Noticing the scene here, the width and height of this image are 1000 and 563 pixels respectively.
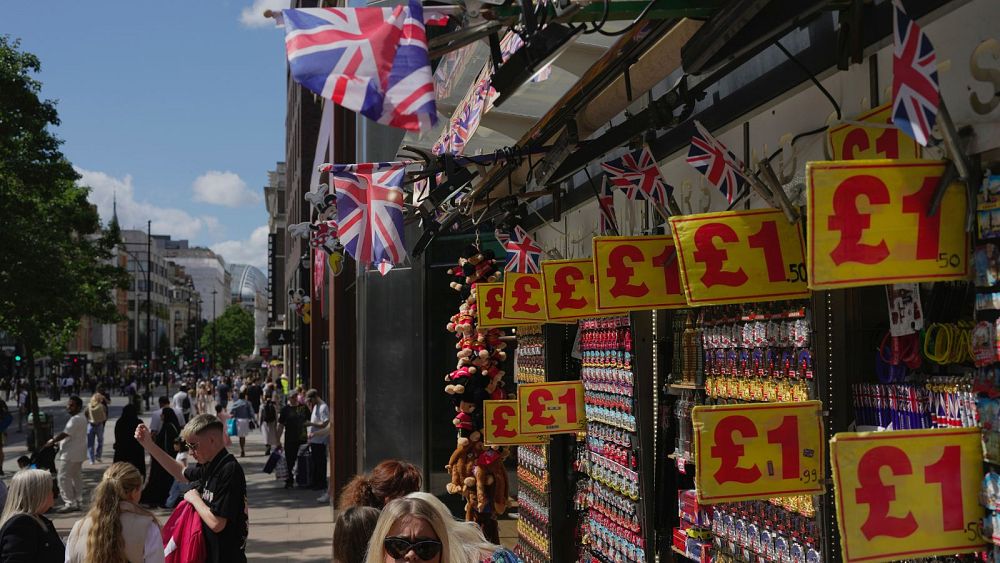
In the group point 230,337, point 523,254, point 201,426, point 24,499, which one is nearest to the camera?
point 24,499

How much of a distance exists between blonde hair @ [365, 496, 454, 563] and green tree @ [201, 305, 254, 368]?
5634 inches

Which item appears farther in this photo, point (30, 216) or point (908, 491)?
point (30, 216)

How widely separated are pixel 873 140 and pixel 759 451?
1.44 metres

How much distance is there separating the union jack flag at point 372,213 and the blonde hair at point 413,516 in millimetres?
3757

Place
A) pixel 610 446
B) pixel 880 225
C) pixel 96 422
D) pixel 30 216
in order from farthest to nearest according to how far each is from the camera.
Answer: pixel 96 422
pixel 30 216
pixel 610 446
pixel 880 225

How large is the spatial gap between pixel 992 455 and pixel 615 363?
13.7 feet

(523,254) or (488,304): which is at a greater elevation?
(523,254)

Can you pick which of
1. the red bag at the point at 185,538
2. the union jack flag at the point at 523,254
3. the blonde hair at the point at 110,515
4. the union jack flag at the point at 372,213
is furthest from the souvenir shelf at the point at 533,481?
the blonde hair at the point at 110,515

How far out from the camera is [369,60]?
12.0 feet

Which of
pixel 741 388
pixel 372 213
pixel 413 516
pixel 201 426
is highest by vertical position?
pixel 372 213

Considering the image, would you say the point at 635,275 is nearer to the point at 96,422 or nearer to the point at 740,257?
the point at 740,257

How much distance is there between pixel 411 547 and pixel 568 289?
4.31 m

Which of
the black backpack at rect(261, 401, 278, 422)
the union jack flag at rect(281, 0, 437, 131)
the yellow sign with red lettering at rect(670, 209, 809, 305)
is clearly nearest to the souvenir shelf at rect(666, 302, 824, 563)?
the yellow sign with red lettering at rect(670, 209, 809, 305)

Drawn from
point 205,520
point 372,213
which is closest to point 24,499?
point 205,520
